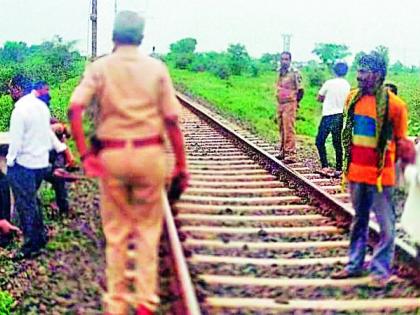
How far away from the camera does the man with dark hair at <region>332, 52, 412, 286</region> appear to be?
5.60 metres

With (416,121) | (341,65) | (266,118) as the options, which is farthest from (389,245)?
(266,118)

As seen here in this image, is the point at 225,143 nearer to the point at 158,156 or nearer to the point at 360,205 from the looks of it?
the point at 360,205

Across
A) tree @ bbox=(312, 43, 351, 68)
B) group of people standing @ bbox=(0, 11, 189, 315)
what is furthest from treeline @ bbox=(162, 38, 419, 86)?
group of people standing @ bbox=(0, 11, 189, 315)

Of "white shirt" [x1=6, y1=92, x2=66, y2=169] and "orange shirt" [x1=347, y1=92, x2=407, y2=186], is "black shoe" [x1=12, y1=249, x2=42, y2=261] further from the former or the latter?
"orange shirt" [x1=347, y1=92, x2=407, y2=186]

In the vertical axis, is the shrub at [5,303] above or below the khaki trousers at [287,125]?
below

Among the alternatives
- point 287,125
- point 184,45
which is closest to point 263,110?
point 287,125

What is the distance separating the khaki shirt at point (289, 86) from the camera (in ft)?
36.7

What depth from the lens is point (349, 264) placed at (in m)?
5.99

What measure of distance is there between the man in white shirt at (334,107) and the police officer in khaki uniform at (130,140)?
640cm

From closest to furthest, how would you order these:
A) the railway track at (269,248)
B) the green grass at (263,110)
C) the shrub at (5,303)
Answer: the railway track at (269,248) < the shrub at (5,303) < the green grass at (263,110)

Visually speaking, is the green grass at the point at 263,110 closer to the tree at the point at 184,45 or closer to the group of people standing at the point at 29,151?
the group of people standing at the point at 29,151

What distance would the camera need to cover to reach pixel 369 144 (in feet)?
18.8

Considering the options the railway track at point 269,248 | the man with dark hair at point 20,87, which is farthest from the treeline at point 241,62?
the man with dark hair at point 20,87

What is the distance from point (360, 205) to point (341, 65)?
5.17 meters
